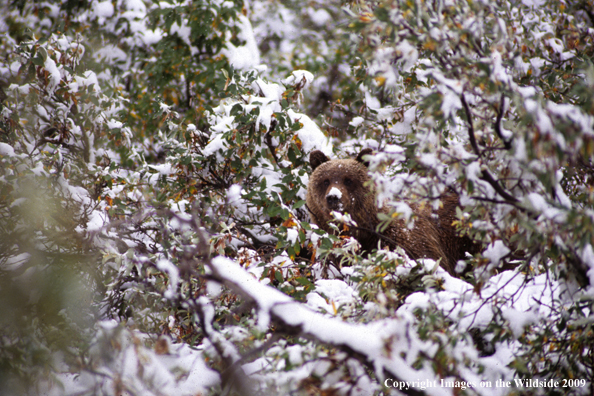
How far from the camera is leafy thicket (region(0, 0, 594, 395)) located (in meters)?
1.65

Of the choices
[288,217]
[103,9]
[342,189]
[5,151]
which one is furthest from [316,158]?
[103,9]

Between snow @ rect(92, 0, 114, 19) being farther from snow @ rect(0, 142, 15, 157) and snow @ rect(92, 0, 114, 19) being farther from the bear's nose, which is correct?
the bear's nose

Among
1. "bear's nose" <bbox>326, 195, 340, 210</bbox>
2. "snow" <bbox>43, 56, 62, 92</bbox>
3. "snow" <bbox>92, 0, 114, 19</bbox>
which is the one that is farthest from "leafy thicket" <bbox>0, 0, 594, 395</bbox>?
"snow" <bbox>92, 0, 114, 19</bbox>

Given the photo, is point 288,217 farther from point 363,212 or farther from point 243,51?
point 243,51

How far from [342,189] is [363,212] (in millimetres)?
333

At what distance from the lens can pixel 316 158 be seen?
4527mm

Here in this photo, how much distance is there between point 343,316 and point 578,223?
1271mm

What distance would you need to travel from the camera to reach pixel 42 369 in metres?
2.05

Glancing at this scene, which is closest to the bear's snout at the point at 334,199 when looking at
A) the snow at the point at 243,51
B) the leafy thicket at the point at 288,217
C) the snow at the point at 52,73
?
the leafy thicket at the point at 288,217

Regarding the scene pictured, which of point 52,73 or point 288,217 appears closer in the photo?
point 288,217

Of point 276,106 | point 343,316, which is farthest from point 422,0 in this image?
point 276,106

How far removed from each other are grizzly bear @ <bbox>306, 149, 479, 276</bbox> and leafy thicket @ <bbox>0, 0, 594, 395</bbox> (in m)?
0.26

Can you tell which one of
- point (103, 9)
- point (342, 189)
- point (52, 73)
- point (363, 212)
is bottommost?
point (363, 212)

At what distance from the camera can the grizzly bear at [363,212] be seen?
4098 mm
